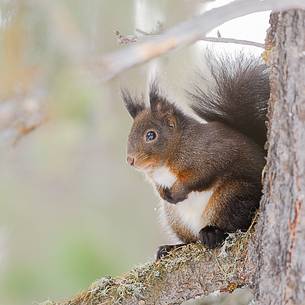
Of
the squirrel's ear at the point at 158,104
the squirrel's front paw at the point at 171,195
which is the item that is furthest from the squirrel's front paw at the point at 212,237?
the squirrel's ear at the point at 158,104

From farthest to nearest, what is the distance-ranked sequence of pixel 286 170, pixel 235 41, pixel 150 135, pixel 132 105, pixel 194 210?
1. pixel 132 105
2. pixel 150 135
3. pixel 194 210
4. pixel 235 41
5. pixel 286 170

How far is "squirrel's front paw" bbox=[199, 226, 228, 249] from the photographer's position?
2.71 metres

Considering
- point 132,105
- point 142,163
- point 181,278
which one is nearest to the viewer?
point 181,278

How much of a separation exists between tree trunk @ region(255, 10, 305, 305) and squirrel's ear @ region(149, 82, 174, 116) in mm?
1007

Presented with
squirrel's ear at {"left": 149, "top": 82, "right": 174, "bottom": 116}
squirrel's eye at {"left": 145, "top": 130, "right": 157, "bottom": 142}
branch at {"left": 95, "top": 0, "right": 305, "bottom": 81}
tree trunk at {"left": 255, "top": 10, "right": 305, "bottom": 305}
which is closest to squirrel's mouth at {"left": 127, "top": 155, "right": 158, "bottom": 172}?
squirrel's eye at {"left": 145, "top": 130, "right": 157, "bottom": 142}

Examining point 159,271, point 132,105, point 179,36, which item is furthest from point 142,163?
point 179,36

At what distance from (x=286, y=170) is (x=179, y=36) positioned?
1.70 ft

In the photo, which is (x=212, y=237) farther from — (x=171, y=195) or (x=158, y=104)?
(x=158, y=104)

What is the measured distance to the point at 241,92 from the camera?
9.91ft

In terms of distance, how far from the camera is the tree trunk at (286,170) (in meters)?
2.19

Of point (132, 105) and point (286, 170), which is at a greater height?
point (132, 105)

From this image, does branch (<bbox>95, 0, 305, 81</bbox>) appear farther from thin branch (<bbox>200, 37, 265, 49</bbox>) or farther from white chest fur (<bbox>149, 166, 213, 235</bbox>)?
white chest fur (<bbox>149, 166, 213, 235</bbox>)

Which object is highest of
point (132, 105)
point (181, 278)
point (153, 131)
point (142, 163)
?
point (132, 105)

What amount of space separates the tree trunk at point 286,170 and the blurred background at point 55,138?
32 centimetres
